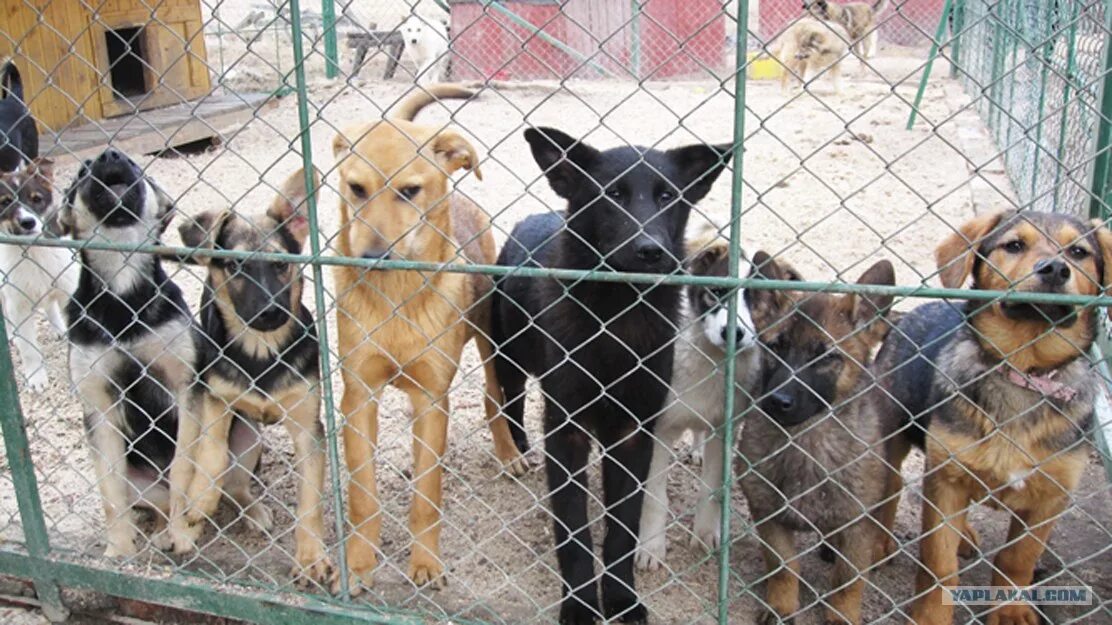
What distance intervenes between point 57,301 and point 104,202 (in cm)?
245

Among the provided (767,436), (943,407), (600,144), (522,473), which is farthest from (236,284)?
(600,144)

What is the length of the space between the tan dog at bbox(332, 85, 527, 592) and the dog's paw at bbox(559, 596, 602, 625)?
515 millimetres

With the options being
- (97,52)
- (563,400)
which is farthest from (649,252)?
(97,52)

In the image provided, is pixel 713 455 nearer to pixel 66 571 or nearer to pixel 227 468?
pixel 227 468

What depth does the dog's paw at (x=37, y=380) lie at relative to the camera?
5406 millimetres

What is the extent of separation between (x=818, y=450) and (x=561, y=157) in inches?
49.9

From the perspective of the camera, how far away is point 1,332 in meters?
3.29

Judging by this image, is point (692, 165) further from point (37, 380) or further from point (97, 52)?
point (97, 52)

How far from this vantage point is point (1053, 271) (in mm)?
2873

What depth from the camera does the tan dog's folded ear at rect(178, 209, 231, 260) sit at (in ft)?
11.4

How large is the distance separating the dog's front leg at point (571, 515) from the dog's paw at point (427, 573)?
0.46 meters

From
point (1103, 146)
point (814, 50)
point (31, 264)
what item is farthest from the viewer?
point (814, 50)

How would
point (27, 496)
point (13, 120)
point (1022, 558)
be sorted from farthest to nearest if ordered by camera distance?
1. point (13, 120)
2. point (27, 496)
3. point (1022, 558)

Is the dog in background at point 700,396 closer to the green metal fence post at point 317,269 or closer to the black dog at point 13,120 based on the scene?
the green metal fence post at point 317,269
